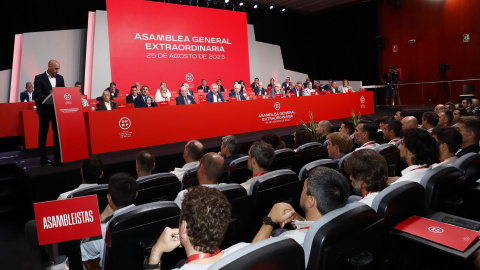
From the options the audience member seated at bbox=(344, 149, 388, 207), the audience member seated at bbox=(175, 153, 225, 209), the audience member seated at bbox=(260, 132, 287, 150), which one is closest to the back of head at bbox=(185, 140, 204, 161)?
the audience member seated at bbox=(175, 153, 225, 209)

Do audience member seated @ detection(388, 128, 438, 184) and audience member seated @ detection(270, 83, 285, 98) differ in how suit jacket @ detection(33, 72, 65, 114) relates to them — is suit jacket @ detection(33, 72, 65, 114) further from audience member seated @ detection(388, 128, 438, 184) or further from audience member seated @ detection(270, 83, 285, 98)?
audience member seated @ detection(270, 83, 285, 98)

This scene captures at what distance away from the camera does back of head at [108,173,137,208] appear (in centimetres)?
189

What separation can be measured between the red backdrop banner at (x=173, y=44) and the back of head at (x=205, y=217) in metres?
7.80

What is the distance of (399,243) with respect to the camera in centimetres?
156

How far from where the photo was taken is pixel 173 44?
30.3 feet

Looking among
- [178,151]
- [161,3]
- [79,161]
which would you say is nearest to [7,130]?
[79,161]

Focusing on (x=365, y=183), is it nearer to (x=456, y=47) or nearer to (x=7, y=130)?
(x=7, y=130)

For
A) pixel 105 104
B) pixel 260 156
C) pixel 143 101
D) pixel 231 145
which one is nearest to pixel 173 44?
pixel 143 101

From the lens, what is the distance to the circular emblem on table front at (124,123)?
5.20 m

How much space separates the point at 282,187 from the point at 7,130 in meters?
6.43

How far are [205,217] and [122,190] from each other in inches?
34.4

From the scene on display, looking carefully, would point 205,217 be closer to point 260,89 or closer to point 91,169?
point 91,169

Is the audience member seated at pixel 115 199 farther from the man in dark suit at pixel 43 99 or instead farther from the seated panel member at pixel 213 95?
the seated panel member at pixel 213 95

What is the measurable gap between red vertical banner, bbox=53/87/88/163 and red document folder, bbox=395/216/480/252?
375 centimetres
